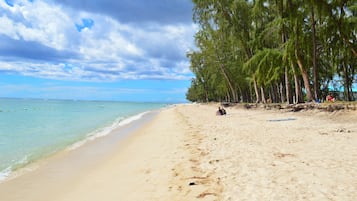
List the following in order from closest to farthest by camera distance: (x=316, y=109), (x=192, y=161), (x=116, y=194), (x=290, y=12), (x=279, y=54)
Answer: (x=116, y=194) → (x=192, y=161) → (x=316, y=109) → (x=290, y=12) → (x=279, y=54)

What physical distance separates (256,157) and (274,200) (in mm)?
3205

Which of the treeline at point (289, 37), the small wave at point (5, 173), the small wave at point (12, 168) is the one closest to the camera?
the small wave at point (5, 173)

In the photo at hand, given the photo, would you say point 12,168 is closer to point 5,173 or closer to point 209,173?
point 5,173

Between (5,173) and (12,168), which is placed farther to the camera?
(12,168)

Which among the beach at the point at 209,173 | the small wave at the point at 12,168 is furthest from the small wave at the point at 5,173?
the beach at the point at 209,173

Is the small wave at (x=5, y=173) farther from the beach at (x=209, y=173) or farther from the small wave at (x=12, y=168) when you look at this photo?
the beach at (x=209, y=173)

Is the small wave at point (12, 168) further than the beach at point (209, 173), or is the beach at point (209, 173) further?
the small wave at point (12, 168)

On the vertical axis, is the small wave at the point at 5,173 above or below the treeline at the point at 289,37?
below

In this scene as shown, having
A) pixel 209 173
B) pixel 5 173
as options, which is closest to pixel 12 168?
pixel 5 173

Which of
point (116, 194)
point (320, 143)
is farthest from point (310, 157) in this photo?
point (116, 194)

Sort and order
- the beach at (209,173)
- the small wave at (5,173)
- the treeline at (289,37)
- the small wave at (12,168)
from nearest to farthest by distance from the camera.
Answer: the beach at (209,173) < the small wave at (5,173) < the small wave at (12,168) < the treeline at (289,37)

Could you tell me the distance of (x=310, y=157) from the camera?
24.2 ft

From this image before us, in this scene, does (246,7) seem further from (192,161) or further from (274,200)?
(274,200)

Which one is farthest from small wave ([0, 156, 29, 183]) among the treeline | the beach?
the treeline
